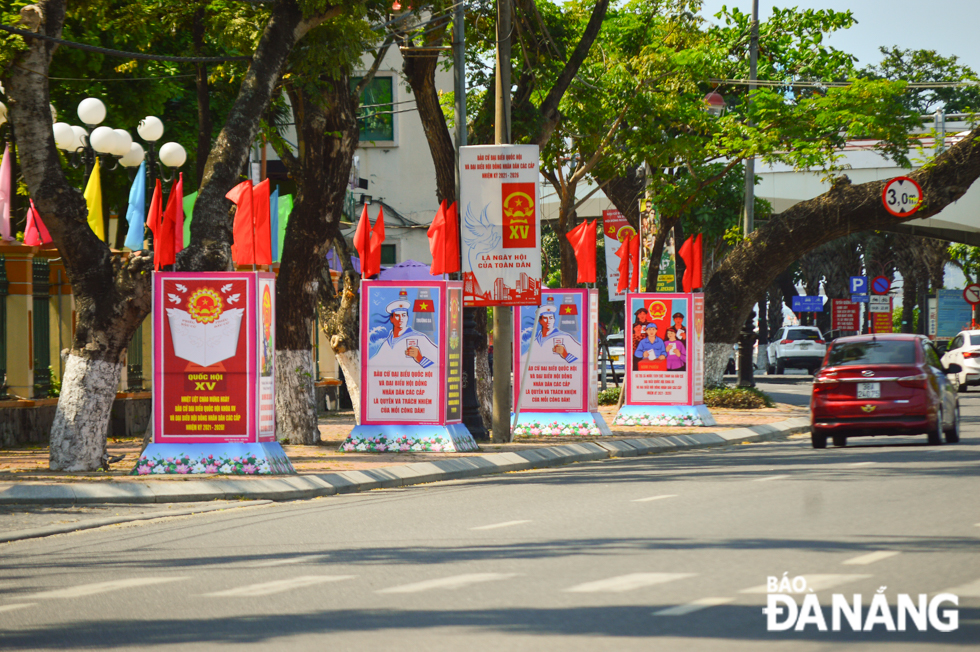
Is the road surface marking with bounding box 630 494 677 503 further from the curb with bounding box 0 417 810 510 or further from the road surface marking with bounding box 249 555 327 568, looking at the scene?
the road surface marking with bounding box 249 555 327 568

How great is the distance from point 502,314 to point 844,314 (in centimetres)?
2717

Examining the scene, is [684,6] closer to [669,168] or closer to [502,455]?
[669,168]

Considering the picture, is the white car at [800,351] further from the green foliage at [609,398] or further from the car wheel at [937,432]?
the car wheel at [937,432]

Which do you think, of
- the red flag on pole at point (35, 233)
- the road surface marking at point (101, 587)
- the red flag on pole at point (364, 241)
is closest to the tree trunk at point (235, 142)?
the red flag on pole at point (364, 241)

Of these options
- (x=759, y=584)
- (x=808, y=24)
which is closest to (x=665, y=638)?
(x=759, y=584)

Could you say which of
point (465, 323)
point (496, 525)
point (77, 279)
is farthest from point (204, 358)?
point (465, 323)

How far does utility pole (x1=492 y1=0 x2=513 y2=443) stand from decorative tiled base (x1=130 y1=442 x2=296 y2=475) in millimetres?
5510

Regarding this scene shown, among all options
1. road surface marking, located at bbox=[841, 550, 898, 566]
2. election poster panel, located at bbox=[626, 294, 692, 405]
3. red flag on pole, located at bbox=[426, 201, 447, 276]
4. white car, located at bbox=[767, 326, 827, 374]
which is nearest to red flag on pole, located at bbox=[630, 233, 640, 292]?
election poster panel, located at bbox=[626, 294, 692, 405]

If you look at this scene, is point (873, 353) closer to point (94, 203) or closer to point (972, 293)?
point (94, 203)

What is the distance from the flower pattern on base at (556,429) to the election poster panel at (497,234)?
269cm

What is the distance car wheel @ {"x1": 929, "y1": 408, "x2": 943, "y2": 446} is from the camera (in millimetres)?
18250

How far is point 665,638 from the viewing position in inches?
255

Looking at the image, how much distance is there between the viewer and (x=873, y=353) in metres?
18.5

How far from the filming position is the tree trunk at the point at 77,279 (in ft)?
50.8
